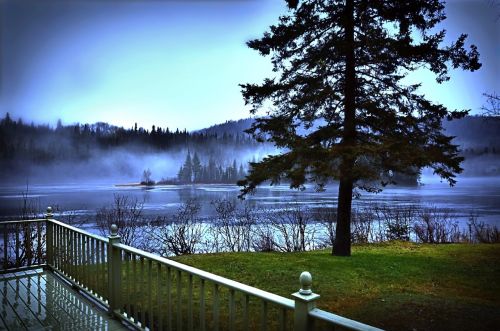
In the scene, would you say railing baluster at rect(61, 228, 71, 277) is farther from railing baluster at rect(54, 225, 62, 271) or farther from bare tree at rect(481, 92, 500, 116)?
bare tree at rect(481, 92, 500, 116)

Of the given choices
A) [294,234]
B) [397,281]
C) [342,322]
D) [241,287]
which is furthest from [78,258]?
[294,234]

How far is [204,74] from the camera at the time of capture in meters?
61.0

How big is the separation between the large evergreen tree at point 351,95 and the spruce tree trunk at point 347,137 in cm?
3

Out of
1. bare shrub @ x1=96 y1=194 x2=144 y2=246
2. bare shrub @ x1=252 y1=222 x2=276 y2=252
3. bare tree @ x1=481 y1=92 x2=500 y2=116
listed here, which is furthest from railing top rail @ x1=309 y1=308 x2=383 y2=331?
bare shrub @ x1=96 y1=194 x2=144 y2=246

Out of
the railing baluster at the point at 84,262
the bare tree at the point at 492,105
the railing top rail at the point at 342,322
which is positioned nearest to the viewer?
the railing top rail at the point at 342,322

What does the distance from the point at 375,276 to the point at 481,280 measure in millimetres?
2151

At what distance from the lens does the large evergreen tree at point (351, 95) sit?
8.37 m

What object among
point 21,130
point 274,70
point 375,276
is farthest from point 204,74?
point 375,276

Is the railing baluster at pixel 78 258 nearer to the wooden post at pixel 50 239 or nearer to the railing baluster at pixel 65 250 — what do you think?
the railing baluster at pixel 65 250

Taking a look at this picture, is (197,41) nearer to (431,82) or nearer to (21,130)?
(431,82)

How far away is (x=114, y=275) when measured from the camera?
13.2 feet

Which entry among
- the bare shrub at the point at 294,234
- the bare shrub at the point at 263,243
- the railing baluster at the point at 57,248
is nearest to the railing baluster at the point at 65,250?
the railing baluster at the point at 57,248

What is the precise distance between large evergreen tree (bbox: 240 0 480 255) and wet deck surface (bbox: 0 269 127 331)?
537 centimetres

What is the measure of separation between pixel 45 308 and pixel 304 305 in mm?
3913
